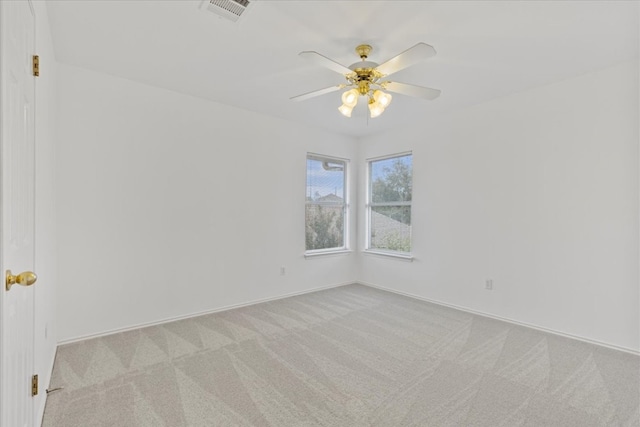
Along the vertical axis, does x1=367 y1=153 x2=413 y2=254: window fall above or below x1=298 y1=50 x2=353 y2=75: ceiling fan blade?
below

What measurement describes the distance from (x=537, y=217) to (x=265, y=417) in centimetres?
326

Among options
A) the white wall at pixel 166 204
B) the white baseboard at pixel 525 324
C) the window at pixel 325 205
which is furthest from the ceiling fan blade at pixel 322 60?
the white baseboard at pixel 525 324

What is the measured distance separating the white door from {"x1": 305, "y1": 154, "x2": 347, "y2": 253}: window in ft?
11.4

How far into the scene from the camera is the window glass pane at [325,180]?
485 centimetres

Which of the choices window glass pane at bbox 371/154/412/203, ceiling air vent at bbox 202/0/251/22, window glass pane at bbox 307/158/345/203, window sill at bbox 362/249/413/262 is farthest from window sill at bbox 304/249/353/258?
ceiling air vent at bbox 202/0/251/22

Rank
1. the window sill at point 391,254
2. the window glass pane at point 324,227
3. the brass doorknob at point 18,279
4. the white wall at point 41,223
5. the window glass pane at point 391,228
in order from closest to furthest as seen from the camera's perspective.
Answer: the brass doorknob at point 18,279 < the white wall at point 41,223 < the window sill at point 391,254 < the window glass pane at point 391,228 < the window glass pane at point 324,227

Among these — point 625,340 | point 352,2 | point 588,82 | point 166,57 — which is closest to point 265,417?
point 352,2

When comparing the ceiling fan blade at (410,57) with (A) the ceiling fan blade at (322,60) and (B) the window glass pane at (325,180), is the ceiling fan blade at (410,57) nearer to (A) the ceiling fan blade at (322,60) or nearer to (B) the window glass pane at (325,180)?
(A) the ceiling fan blade at (322,60)

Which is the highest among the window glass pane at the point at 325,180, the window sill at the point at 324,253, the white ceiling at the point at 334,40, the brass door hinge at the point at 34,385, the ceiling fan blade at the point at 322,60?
the white ceiling at the point at 334,40

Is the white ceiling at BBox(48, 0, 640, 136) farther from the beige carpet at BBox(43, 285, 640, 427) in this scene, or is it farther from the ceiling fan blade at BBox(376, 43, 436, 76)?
the beige carpet at BBox(43, 285, 640, 427)

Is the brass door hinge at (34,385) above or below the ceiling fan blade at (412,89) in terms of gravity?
below

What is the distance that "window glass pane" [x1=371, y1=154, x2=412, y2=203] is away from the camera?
4.69 m

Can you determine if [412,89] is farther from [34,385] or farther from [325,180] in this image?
[34,385]

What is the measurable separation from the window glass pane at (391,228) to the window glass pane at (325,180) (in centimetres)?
69
